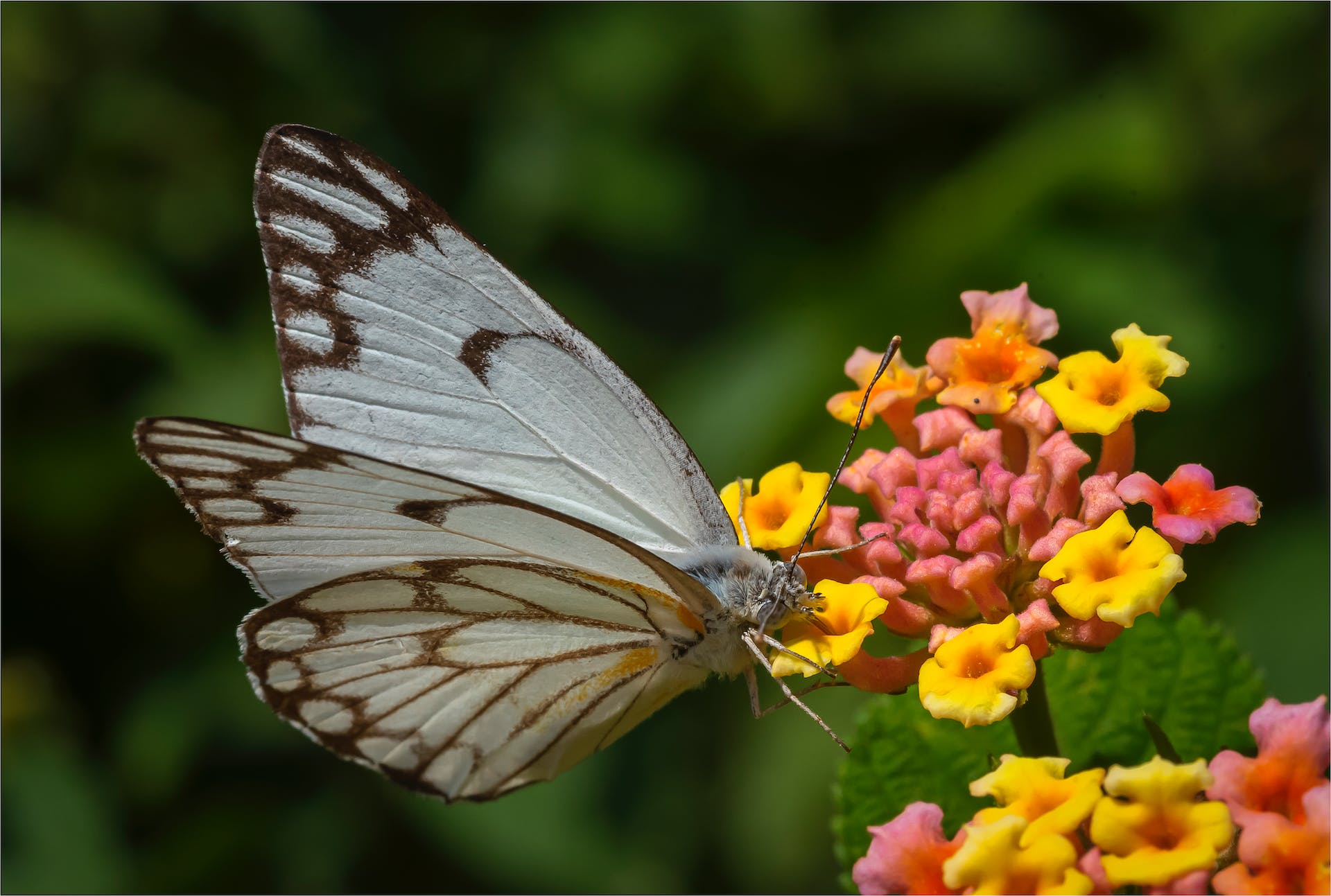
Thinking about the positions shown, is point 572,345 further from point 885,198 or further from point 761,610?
point 885,198

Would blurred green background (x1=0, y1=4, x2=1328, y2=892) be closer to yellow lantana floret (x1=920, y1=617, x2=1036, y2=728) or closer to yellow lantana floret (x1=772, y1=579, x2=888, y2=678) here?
yellow lantana floret (x1=772, y1=579, x2=888, y2=678)

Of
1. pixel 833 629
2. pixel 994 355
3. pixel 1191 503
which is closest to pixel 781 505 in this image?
pixel 833 629

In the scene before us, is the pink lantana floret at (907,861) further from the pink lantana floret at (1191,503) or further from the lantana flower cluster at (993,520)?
the pink lantana floret at (1191,503)

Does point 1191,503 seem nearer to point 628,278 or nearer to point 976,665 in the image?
point 976,665

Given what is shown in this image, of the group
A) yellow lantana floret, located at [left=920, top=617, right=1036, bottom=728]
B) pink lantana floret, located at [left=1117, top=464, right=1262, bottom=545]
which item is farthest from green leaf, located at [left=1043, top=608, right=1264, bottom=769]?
yellow lantana floret, located at [left=920, top=617, right=1036, bottom=728]

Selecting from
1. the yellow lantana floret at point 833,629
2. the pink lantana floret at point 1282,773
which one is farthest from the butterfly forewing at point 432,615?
the pink lantana floret at point 1282,773
